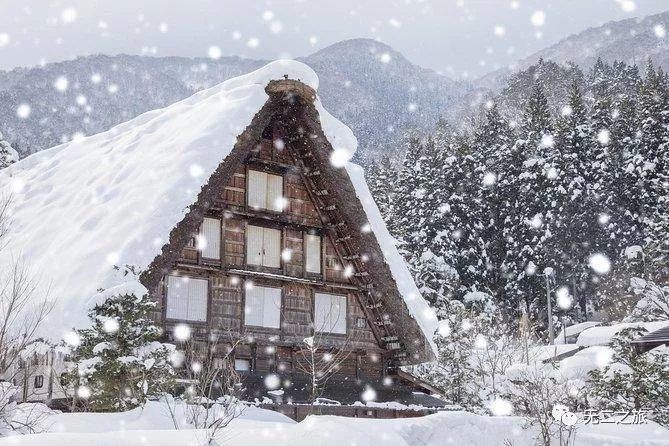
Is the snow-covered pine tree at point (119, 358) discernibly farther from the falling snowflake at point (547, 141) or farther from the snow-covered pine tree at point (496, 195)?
the falling snowflake at point (547, 141)

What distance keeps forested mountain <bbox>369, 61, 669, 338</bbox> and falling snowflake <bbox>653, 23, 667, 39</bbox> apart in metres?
152

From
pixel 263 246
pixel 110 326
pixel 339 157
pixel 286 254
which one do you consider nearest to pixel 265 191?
pixel 263 246

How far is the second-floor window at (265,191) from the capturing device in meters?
18.3

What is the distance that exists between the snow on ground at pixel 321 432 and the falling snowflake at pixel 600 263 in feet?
105

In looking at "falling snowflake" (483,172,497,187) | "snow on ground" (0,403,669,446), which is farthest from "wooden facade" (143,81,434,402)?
"falling snowflake" (483,172,497,187)

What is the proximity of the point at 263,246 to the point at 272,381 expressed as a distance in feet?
10.8

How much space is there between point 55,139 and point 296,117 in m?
135

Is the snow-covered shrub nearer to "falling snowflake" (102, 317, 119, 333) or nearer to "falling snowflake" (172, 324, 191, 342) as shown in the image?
"falling snowflake" (172, 324, 191, 342)

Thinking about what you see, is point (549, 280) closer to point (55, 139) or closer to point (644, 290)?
point (644, 290)

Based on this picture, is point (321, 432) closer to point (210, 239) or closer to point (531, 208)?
point (210, 239)

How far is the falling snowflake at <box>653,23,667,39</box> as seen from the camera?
18675 centimetres

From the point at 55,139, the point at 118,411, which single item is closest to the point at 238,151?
the point at 118,411

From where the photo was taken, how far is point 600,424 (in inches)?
604

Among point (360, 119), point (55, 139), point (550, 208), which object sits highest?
point (360, 119)
